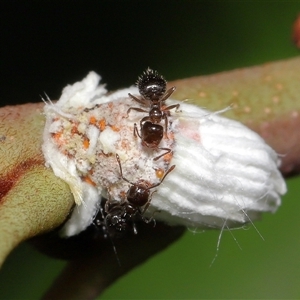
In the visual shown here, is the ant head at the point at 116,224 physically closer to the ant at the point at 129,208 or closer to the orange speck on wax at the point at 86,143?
the ant at the point at 129,208

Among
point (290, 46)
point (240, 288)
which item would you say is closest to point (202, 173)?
point (240, 288)

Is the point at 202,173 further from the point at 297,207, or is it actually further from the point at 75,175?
the point at 297,207

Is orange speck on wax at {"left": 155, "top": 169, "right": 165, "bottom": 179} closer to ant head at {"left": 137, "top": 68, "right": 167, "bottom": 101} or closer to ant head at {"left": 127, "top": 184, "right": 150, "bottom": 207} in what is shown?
ant head at {"left": 127, "top": 184, "right": 150, "bottom": 207}

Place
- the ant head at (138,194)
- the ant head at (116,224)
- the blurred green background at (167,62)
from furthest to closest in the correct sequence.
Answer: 1. the blurred green background at (167,62)
2. the ant head at (116,224)
3. the ant head at (138,194)

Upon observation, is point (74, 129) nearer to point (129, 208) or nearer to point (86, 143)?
point (86, 143)

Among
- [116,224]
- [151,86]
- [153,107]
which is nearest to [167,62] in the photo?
[151,86]

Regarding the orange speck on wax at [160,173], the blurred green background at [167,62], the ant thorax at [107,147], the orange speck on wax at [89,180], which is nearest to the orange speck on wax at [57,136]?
the ant thorax at [107,147]
